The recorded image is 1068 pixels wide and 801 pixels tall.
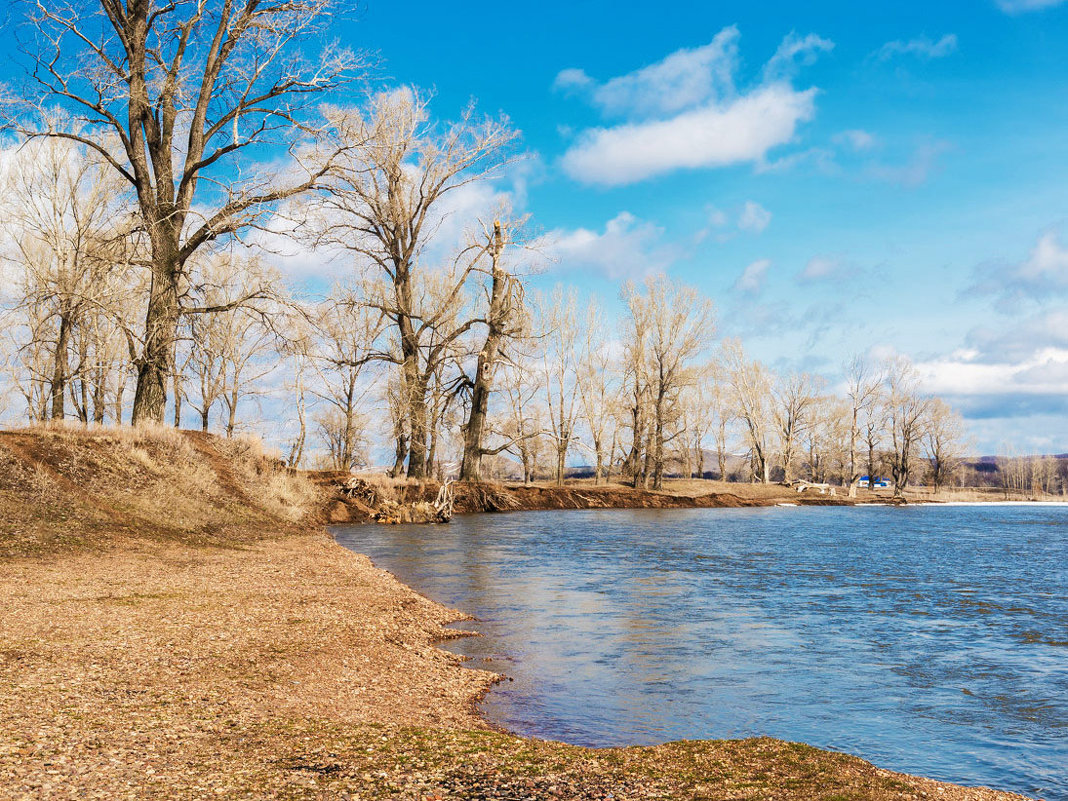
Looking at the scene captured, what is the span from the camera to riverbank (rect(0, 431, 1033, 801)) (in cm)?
474

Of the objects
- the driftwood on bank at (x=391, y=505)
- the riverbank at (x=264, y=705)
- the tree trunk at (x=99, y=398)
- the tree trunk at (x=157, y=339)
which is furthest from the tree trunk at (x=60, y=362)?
the riverbank at (x=264, y=705)

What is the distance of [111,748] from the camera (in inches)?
196

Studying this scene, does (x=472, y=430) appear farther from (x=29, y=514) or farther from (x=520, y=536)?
(x=29, y=514)

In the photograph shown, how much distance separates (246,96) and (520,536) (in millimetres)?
16488

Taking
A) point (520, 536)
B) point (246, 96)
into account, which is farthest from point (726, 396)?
point (246, 96)

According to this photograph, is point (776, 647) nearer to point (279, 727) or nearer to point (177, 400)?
point (279, 727)

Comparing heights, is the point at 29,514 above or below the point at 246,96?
below

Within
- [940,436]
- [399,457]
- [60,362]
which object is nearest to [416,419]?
[399,457]

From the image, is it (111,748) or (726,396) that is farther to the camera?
(726,396)

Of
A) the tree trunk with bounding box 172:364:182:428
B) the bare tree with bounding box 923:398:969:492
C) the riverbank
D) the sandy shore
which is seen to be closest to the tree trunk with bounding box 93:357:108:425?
the tree trunk with bounding box 172:364:182:428

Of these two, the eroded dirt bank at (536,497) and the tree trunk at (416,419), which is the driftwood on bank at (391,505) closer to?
the eroded dirt bank at (536,497)

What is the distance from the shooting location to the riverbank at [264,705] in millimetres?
4738

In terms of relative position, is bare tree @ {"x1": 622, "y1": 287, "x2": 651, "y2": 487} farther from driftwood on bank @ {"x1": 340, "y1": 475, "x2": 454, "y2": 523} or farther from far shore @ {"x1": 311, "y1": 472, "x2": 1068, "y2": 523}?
driftwood on bank @ {"x1": 340, "y1": 475, "x2": 454, "y2": 523}

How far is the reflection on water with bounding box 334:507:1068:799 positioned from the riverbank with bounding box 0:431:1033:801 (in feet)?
3.35
